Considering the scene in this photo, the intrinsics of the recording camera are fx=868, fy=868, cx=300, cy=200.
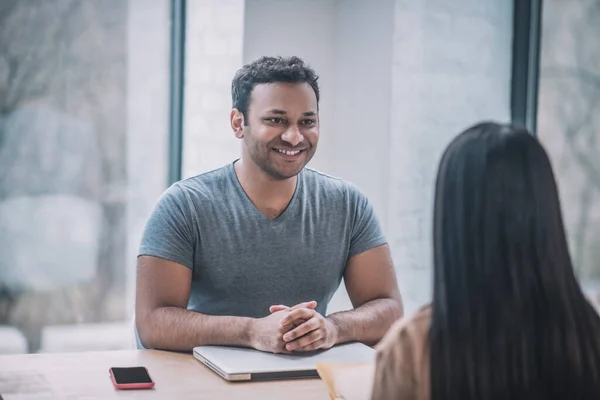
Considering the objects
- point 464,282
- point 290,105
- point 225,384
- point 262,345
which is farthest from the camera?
point 290,105

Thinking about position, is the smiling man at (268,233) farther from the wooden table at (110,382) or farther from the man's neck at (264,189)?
the wooden table at (110,382)

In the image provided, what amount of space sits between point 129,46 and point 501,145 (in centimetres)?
247

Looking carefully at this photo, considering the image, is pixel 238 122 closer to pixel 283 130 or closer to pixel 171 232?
pixel 283 130

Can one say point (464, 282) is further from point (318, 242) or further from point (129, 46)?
point (129, 46)

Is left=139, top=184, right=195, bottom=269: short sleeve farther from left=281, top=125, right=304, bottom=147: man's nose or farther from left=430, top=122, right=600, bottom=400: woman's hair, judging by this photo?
left=430, top=122, right=600, bottom=400: woman's hair

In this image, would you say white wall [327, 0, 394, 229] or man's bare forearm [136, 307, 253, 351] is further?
white wall [327, 0, 394, 229]

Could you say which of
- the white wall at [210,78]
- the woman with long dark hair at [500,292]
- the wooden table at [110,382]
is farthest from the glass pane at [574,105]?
the woman with long dark hair at [500,292]

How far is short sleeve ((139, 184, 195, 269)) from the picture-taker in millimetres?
2021

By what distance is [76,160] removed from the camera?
130 inches

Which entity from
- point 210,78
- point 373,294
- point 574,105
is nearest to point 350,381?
point 373,294

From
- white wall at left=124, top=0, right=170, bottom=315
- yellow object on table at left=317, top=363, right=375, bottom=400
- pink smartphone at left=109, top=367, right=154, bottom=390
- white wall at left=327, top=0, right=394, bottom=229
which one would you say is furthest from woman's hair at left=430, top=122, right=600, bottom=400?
white wall at left=124, top=0, right=170, bottom=315

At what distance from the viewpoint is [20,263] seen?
327 cm

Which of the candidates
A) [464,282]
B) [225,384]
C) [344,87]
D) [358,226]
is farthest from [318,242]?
[344,87]

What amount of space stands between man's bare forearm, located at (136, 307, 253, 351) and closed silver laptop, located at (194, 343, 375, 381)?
1.1 inches
